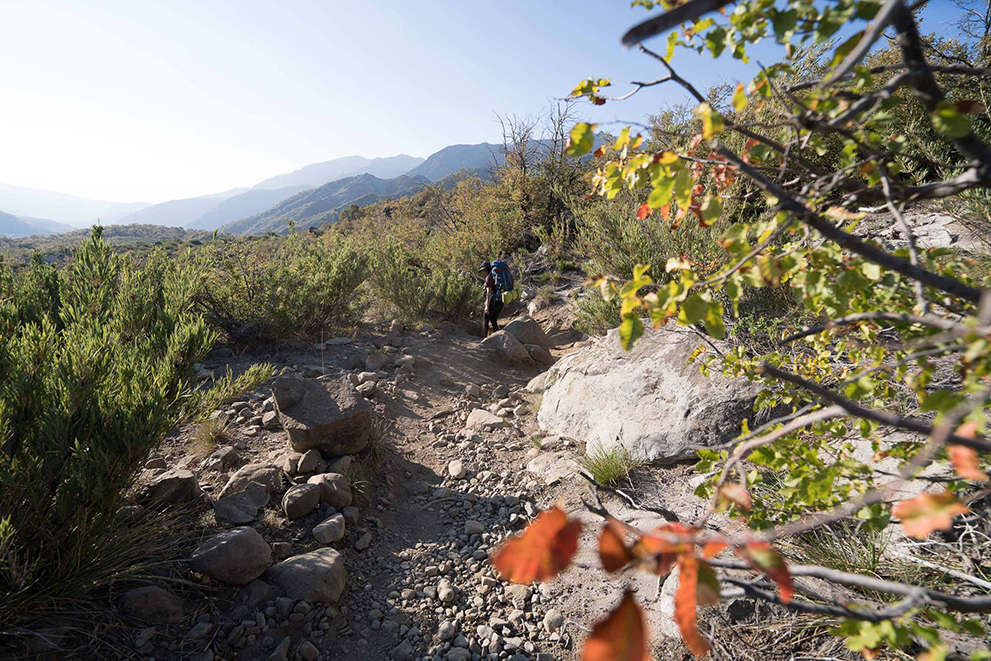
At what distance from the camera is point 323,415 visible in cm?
354

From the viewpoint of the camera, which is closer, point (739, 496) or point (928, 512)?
point (928, 512)

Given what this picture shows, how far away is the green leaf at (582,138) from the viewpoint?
1.10 m

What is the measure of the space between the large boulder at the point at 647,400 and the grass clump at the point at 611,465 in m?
0.10

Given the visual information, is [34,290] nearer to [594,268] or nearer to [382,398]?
[382,398]

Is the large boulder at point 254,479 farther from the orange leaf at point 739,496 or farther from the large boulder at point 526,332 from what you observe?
the large boulder at point 526,332

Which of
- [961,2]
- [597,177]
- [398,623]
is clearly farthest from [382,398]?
[961,2]

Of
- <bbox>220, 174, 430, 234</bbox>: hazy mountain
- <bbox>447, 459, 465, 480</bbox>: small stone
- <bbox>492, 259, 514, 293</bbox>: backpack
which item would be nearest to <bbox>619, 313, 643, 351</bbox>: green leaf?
<bbox>447, 459, 465, 480</bbox>: small stone

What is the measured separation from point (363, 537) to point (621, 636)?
2857 millimetres

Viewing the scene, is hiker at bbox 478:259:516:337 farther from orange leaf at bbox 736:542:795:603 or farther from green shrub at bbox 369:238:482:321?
orange leaf at bbox 736:542:795:603

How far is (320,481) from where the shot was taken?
318 cm


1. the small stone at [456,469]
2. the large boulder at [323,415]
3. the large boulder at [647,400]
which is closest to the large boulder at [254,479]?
the large boulder at [323,415]

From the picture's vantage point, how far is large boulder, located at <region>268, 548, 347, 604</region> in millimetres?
2441

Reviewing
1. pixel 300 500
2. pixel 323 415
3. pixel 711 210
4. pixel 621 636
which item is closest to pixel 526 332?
pixel 323 415

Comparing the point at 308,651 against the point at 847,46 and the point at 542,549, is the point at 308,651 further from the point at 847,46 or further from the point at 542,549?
the point at 847,46
